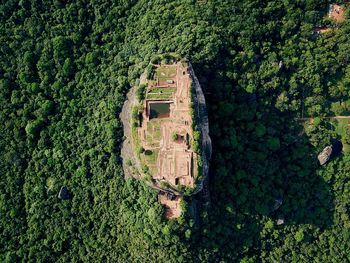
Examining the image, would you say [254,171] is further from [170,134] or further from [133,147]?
[133,147]

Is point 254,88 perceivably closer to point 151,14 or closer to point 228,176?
point 228,176

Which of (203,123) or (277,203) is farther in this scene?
(277,203)

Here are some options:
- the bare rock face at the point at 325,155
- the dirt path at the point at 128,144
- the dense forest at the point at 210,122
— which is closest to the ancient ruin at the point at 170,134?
the dirt path at the point at 128,144

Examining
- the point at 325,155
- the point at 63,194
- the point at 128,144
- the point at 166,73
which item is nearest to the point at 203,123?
the point at 166,73

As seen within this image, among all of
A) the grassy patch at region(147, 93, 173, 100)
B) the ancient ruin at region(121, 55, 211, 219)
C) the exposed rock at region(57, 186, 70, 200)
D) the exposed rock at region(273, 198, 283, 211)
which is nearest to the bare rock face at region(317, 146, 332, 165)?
the exposed rock at region(273, 198, 283, 211)

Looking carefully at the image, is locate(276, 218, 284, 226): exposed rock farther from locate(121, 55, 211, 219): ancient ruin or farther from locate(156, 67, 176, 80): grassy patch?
locate(156, 67, 176, 80): grassy patch

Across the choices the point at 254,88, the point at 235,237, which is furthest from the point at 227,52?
the point at 235,237

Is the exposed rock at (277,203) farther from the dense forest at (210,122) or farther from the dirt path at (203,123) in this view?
the dirt path at (203,123)
